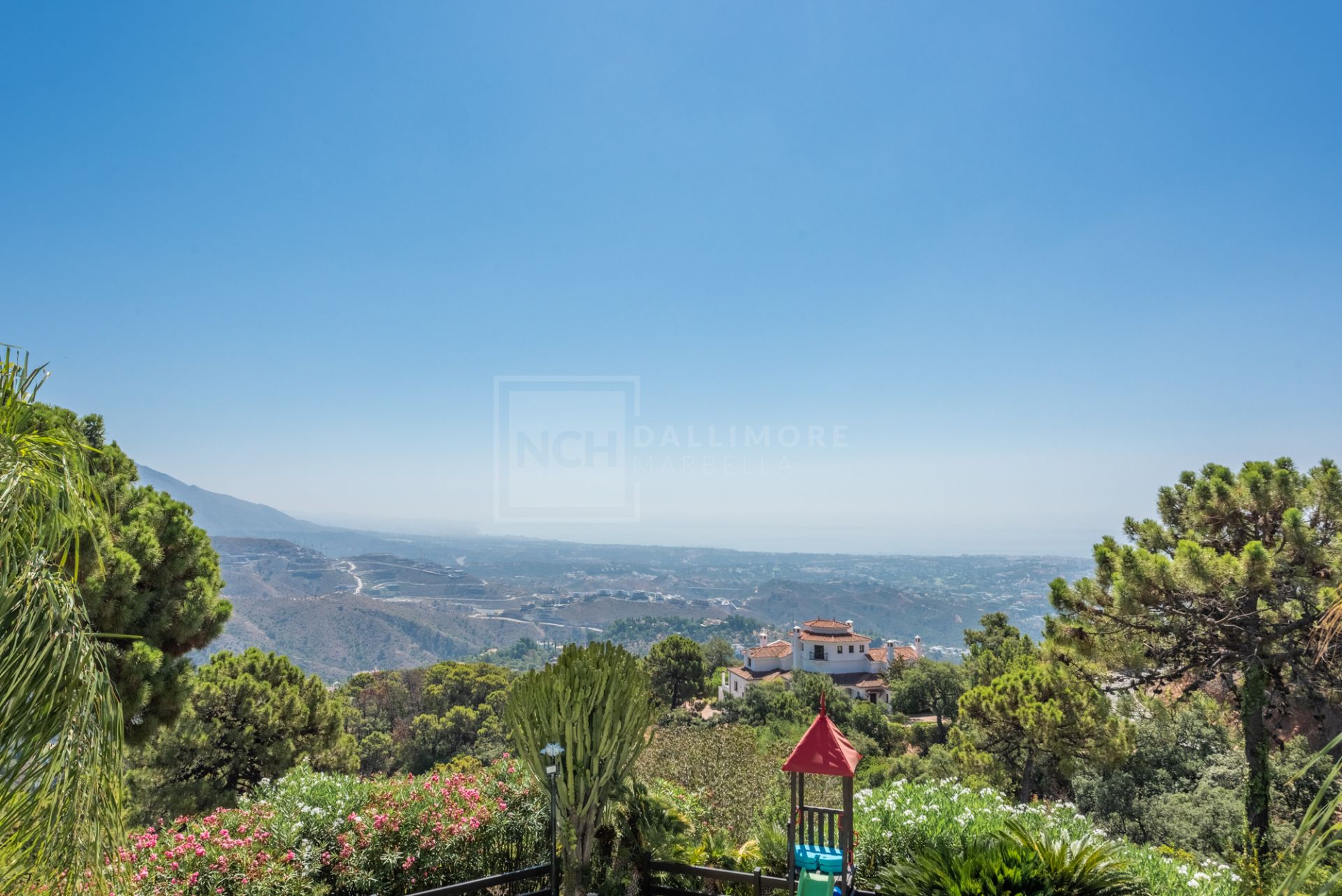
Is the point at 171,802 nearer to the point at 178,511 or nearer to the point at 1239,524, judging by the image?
the point at 178,511

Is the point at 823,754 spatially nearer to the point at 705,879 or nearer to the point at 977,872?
the point at 977,872

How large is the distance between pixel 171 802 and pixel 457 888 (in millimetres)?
8908

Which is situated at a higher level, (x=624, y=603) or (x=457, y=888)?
(x=457, y=888)

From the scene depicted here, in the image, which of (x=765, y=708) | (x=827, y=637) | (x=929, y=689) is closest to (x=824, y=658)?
(x=827, y=637)

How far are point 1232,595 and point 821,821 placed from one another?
630 cm

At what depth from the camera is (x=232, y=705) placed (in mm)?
11297

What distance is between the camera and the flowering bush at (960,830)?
15.7 feet

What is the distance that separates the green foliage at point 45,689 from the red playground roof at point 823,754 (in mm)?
4386

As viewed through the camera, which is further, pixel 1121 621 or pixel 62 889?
pixel 1121 621

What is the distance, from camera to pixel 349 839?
203 inches

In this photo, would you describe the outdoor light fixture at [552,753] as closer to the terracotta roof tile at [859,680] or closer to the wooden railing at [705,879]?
the wooden railing at [705,879]

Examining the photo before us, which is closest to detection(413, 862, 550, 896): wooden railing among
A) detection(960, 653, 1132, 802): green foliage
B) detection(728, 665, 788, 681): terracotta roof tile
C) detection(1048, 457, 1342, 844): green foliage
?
detection(1048, 457, 1342, 844): green foliage

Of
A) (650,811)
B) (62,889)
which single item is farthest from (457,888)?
(62,889)

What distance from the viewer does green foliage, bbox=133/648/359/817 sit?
10.6 m
